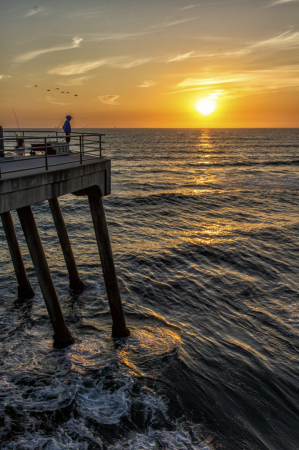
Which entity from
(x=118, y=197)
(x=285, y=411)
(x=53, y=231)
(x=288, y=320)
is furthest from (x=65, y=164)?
(x=118, y=197)

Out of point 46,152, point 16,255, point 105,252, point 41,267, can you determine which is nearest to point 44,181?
point 46,152

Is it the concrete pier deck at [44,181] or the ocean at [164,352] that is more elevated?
the concrete pier deck at [44,181]

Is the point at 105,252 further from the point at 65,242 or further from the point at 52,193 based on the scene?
the point at 65,242

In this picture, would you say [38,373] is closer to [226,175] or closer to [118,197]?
[118,197]

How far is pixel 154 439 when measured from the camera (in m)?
7.43

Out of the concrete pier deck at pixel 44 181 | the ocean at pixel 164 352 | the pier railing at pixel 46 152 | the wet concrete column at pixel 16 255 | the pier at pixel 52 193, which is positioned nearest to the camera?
the concrete pier deck at pixel 44 181

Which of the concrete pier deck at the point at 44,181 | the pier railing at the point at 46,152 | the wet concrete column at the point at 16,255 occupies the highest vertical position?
the pier railing at the point at 46,152

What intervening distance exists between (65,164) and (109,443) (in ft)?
23.1

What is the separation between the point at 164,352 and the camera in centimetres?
1059

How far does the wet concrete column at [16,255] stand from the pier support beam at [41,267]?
153 inches

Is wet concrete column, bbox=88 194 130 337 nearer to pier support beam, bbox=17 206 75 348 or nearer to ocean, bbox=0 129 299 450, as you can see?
ocean, bbox=0 129 299 450

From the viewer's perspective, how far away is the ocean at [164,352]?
25.5ft


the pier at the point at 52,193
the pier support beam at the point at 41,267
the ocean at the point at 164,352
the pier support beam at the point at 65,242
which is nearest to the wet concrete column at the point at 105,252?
the pier at the point at 52,193

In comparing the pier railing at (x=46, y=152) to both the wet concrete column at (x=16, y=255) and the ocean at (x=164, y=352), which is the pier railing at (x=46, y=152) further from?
the ocean at (x=164, y=352)
